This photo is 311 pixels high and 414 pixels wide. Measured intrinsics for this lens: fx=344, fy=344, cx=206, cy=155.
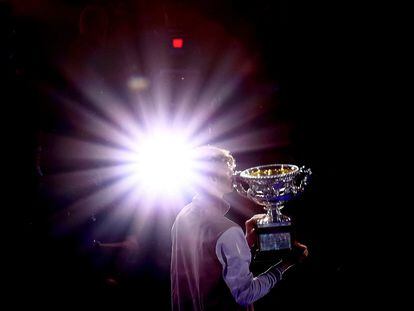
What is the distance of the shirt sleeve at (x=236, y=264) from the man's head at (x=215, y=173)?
29cm

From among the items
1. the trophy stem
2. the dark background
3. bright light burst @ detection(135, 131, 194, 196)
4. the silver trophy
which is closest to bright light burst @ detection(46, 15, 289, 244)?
bright light burst @ detection(135, 131, 194, 196)

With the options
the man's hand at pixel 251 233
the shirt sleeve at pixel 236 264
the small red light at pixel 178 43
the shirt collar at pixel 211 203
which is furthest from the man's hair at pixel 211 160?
the small red light at pixel 178 43

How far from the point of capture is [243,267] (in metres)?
1.74

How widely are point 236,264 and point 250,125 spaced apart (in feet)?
11.0

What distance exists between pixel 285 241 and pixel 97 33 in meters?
3.53

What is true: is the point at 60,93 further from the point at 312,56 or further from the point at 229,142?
the point at 312,56

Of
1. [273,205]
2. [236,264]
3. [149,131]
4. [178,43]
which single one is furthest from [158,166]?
[178,43]

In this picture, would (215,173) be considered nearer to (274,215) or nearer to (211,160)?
(211,160)

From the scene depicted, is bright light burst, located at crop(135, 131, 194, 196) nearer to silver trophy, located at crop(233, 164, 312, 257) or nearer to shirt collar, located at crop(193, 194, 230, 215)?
silver trophy, located at crop(233, 164, 312, 257)

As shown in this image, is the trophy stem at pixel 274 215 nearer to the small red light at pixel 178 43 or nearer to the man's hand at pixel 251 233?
the man's hand at pixel 251 233

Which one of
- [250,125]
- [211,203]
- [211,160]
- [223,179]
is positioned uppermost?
[250,125]

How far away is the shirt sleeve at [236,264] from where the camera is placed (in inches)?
66.8

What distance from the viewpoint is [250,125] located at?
490cm

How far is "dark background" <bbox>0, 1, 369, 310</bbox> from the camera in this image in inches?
108
